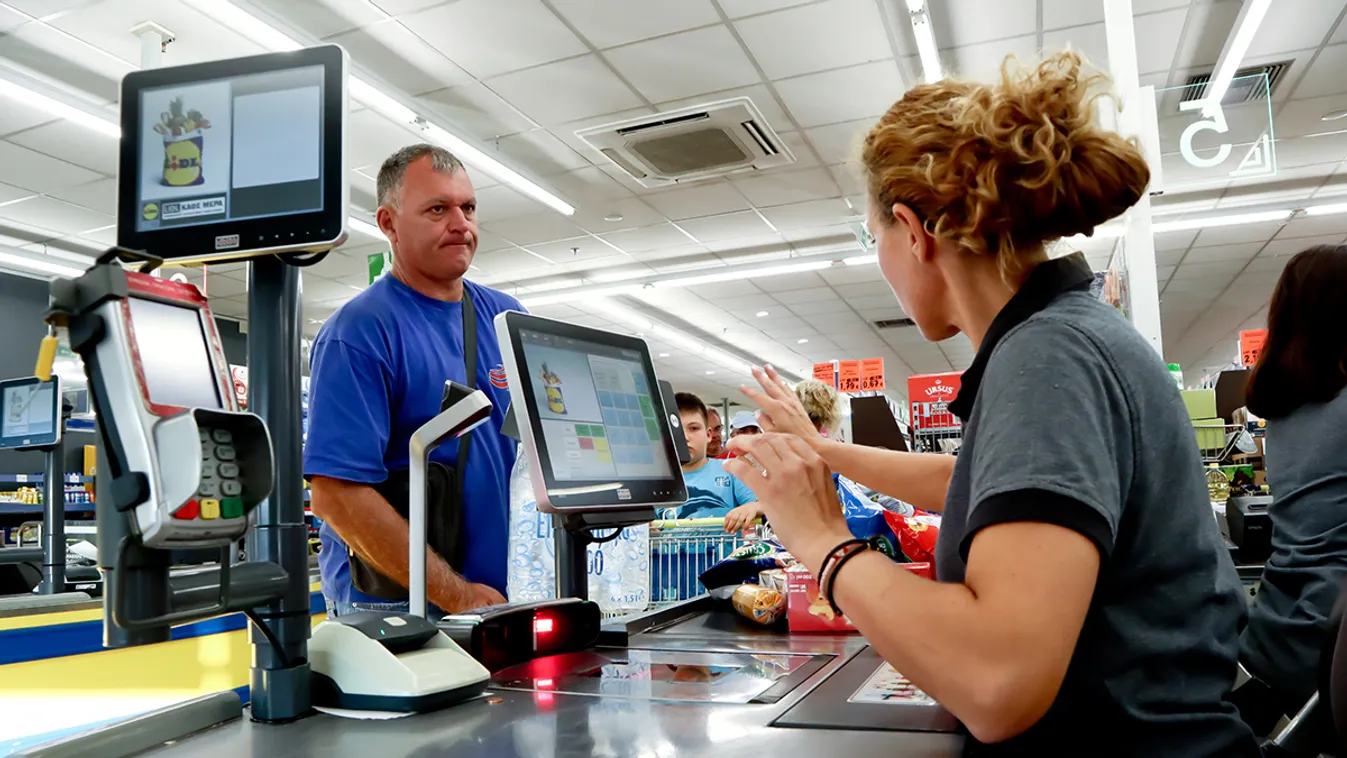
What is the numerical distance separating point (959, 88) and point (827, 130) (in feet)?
20.6

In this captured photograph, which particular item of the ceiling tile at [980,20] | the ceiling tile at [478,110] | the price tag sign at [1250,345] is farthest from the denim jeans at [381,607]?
the price tag sign at [1250,345]

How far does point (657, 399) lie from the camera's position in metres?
1.73

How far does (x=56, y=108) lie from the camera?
5.88 m

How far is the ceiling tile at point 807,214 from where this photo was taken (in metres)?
9.00

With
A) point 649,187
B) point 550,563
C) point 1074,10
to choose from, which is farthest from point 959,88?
point 649,187

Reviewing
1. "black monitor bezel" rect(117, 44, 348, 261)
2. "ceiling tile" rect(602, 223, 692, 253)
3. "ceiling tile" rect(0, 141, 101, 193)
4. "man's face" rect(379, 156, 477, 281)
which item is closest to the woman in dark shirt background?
"man's face" rect(379, 156, 477, 281)

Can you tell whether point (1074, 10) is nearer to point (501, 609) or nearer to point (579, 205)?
point (579, 205)

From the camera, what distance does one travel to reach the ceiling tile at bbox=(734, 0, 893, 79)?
543 centimetres

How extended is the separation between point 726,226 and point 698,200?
3.12ft

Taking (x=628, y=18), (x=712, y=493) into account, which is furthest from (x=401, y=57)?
(x=712, y=493)

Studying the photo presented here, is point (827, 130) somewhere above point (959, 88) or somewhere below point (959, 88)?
above

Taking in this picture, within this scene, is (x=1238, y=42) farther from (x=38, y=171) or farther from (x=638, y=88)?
(x=38, y=171)

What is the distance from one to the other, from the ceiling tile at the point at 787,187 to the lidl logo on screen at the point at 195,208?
23.5ft

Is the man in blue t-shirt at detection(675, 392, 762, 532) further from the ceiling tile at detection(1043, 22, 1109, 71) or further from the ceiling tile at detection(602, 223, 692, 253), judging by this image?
the ceiling tile at detection(602, 223, 692, 253)
